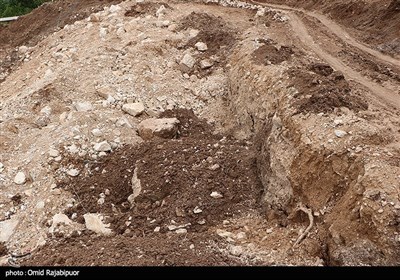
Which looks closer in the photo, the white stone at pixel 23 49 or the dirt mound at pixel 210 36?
the dirt mound at pixel 210 36

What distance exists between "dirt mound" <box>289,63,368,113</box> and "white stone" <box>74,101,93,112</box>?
4411 millimetres

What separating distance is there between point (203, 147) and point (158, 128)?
1343 mm

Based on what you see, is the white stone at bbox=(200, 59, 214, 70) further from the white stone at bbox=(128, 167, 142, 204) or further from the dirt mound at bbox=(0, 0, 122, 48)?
the dirt mound at bbox=(0, 0, 122, 48)

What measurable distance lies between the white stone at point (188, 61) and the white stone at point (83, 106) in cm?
282

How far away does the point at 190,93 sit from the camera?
37.8ft

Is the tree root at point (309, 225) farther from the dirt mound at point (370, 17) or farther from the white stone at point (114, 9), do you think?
the white stone at point (114, 9)

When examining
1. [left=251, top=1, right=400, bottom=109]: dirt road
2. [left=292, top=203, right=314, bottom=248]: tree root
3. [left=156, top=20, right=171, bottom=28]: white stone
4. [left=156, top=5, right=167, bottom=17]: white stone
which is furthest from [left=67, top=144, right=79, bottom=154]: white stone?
[left=156, top=5, right=167, bottom=17]: white stone

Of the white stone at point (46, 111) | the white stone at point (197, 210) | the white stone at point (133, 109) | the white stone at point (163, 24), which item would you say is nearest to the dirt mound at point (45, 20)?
the white stone at point (163, 24)

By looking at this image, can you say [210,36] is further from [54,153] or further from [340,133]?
[340,133]

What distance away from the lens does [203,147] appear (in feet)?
29.3

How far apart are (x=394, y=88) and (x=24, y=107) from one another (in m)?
7.91

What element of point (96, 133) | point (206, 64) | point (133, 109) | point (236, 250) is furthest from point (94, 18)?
point (236, 250)

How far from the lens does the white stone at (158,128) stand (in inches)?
385

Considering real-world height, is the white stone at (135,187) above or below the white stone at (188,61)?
below
